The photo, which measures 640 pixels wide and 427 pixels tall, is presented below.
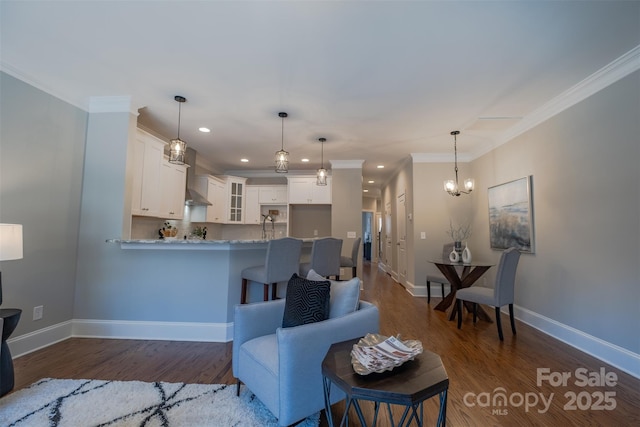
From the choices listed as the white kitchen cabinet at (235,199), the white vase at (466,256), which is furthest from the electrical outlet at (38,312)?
the white vase at (466,256)

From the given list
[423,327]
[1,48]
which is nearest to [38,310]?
[1,48]

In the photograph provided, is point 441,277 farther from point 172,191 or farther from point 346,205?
point 172,191

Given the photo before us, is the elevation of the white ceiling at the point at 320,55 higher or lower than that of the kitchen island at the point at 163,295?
higher

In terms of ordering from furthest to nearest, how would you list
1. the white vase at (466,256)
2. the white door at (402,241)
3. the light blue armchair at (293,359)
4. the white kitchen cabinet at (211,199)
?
the white door at (402,241) → the white kitchen cabinet at (211,199) → the white vase at (466,256) → the light blue armchair at (293,359)

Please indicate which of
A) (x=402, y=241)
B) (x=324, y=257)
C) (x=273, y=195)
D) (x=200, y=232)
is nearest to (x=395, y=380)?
(x=324, y=257)

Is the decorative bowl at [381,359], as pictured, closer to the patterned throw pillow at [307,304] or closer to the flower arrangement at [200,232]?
the patterned throw pillow at [307,304]

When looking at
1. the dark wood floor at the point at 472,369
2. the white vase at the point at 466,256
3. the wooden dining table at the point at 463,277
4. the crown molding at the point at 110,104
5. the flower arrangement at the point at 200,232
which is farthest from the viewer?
the flower arrangement at the point at 200,232

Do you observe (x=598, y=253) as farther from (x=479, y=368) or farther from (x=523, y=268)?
(x=479, y=368)

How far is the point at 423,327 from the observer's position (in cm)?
344

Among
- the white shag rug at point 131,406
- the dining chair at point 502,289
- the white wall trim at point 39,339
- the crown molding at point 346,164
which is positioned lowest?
the white shag rug at point 131,406

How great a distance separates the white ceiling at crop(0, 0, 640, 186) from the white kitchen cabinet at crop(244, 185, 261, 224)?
2729mm

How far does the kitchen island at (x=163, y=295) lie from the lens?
3025 millimetres

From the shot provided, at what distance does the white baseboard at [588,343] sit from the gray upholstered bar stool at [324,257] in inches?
97.2

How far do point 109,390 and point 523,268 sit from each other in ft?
14.8
